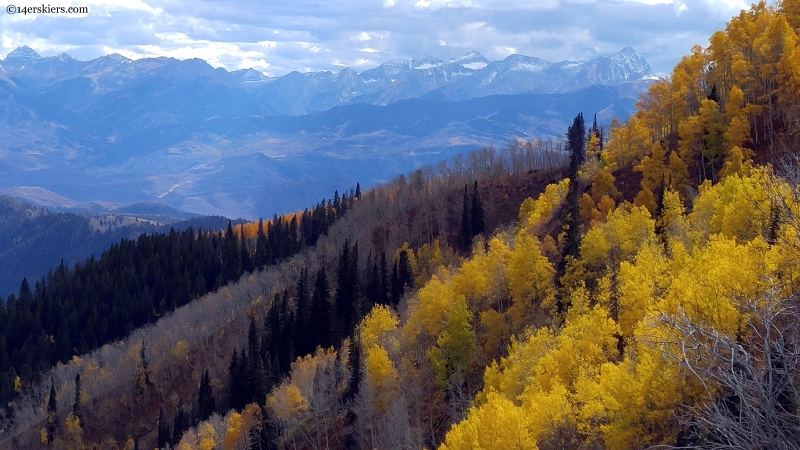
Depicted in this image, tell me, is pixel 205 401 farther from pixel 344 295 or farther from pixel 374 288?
pixel 374 288

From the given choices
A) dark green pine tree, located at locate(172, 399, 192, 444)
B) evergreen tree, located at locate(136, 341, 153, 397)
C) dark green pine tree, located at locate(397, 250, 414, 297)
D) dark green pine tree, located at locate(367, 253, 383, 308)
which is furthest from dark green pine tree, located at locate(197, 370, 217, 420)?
dark green pine tree, located at locate(397, 250, 414, 297)

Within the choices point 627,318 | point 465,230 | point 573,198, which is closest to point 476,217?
point 465,230

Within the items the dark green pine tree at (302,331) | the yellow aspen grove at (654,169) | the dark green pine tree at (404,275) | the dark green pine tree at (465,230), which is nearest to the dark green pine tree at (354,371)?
the dark green pine tree at (302,331)

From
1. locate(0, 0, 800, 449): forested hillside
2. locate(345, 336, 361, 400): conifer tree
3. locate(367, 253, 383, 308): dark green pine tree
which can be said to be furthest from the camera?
locate(367, 253, 383, 308): dark green pine tree

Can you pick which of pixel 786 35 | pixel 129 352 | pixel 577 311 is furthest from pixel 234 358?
pixel 786 35

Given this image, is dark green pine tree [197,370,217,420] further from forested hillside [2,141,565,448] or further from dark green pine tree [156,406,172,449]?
dark green pine tree [156,406,172,449]
